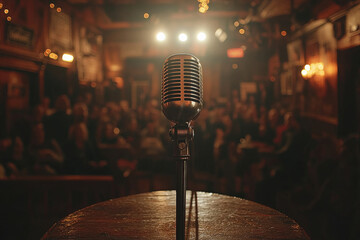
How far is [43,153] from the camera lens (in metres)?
4.01

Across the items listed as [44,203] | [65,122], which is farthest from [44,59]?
[44,203]

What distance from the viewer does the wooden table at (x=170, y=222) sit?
45.8 inches

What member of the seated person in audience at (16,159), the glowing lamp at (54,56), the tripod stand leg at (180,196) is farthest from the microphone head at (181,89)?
the seated person in audience at (16,159)

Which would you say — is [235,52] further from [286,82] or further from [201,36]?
[286,82]

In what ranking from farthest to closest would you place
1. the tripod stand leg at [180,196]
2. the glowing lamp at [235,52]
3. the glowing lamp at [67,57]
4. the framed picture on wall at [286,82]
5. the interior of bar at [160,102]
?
1. the glowing lamp at [235,52]
2. the glowing lamp at [67,57]
3. the framed picture on wall at [286,82]
4. the interior of bar at [160,102]
5. the tripod stand leg at [180,196]

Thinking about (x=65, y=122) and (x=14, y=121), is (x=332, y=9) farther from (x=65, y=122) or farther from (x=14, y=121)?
(x=14, y=121)

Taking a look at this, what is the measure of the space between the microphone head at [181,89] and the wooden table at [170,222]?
1.93 feet

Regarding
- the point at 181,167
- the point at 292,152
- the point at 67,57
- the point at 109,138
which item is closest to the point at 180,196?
the point at 181,167

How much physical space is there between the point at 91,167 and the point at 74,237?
10.3 feet

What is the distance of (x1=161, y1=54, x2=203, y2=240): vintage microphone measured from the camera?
856mm

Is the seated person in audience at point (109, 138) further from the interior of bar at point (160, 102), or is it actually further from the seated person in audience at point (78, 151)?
the seated person in audience at point (78, 151)

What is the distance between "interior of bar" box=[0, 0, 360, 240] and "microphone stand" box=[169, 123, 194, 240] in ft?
9.48

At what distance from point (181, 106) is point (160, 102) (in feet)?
10.7

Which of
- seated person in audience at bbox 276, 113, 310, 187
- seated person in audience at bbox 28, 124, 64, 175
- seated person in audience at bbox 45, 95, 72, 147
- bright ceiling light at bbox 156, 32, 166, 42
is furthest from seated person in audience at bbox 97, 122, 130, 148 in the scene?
seated person in audience at bbox 276, 113, 310, 187
